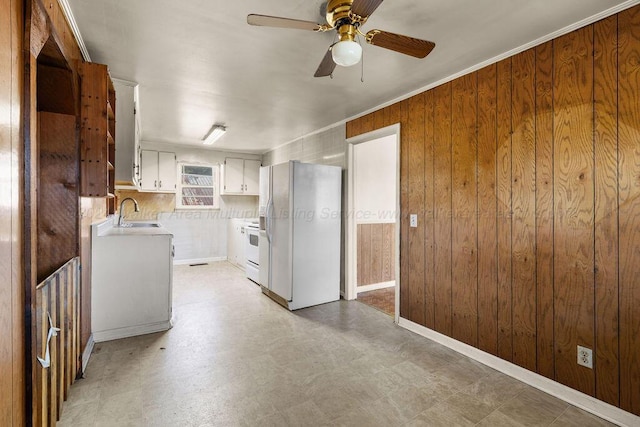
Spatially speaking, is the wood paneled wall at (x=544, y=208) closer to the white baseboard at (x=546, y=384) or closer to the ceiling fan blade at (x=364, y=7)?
the white baseboard at (x=546, y=384)

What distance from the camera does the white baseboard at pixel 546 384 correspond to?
1774mm

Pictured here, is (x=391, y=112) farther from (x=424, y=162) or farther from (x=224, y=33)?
(x=224, y=33)

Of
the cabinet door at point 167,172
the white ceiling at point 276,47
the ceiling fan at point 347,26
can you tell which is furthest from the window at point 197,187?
the ceiling fan at point 347,26

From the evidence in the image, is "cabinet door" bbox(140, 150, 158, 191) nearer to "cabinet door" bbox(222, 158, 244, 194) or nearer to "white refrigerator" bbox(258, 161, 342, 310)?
"cabinet door" bbox(222, 158, 244, 194)

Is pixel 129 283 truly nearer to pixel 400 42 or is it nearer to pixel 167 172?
A: pixel 400 42

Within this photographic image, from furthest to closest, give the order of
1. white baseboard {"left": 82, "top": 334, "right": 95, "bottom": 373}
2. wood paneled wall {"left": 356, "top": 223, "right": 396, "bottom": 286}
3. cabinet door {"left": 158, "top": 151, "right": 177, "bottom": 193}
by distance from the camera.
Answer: cabinet door {"left": 158, "top": 151, "right": 177, "bottom": 193}
wood paneled wall {"left": 356, "top": 223, "right": 396, "bottom": 286}
white baseboard {"left": 82, "top": 334, "right": 95, "bottom": 373}

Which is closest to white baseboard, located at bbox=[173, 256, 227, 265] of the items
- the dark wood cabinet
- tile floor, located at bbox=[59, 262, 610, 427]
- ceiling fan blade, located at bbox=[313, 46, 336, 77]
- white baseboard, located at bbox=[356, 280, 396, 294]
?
tile floor, located at bbox=[59, 262, 610, 427]

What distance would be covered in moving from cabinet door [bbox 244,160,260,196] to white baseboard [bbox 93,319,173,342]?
3975 millimetres

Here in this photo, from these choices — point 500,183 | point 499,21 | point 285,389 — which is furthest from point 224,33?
point 285,389

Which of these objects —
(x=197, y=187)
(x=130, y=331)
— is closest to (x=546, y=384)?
(x=130, y=331)

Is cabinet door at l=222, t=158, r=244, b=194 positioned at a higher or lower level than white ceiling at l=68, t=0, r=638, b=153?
lower

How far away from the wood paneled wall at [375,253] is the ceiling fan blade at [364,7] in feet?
9.93

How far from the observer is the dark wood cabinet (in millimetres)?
2033

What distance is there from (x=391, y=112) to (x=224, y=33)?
6.43 feet
